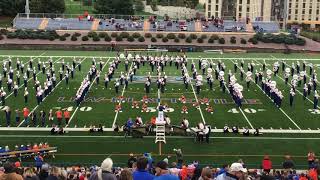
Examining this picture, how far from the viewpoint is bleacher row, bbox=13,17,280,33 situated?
6197 cm

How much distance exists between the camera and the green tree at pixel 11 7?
76000mm

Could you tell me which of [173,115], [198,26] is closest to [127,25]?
[198,26]

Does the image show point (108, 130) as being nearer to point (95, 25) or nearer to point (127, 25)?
point (127, 25)

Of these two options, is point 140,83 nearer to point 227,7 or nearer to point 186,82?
point 186,82

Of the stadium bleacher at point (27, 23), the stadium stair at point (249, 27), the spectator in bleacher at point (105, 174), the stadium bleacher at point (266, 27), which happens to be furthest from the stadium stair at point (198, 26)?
the spectator in bleacher at point (105, 174)

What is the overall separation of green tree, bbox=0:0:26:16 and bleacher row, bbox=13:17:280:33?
478 inches

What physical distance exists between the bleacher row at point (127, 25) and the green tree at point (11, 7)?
39.9ft

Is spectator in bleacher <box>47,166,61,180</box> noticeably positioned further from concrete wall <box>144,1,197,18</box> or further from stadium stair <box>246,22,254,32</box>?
concrete wall <box>144,1,197,18</box>

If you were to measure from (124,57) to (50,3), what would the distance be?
37.3 m

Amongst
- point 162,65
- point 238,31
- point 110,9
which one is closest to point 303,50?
point 238,31

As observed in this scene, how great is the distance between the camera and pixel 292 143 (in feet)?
62.4

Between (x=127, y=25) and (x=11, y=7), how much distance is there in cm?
2155

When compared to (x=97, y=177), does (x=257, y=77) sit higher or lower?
lower

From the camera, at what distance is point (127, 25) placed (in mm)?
63312
